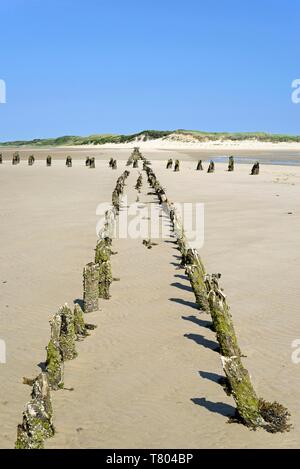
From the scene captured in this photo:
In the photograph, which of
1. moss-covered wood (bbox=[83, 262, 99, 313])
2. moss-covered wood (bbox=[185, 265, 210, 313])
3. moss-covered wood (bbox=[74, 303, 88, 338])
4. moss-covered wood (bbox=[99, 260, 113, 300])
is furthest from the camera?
moss-covered wood (bbox=[99, 260, 113, 300])

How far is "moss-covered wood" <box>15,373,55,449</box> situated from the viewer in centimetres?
449

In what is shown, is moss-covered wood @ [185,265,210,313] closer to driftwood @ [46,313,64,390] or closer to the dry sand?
the dry sand

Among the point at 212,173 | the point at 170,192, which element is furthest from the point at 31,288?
the point at 212,173

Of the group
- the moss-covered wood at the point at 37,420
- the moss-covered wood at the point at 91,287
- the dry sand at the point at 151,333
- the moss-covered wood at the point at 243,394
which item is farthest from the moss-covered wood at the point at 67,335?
the moss-covered wood at the point at 243,394

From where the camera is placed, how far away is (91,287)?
8.04 meters

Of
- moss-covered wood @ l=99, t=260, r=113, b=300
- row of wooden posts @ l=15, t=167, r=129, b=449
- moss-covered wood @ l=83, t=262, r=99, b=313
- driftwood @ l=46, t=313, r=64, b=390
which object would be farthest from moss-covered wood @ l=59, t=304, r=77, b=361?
moss-covered wood @ l=99, t=260, r=113, b=300

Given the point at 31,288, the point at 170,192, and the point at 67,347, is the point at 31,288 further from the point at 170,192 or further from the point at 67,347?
the point at 170,192

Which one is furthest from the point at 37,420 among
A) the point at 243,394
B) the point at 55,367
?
the point at 243,394

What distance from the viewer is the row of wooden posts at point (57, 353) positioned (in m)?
4.51

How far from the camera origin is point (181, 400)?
561 cm

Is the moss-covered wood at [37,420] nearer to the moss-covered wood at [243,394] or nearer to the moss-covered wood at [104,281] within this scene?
the moss-covered wood at [243,394]

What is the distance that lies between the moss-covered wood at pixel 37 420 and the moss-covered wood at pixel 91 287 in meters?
3.26

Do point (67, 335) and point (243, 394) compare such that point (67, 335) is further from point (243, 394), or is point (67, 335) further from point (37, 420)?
point (243, 394)

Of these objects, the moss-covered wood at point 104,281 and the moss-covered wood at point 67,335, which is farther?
the moss-covered wood at point 104,281
